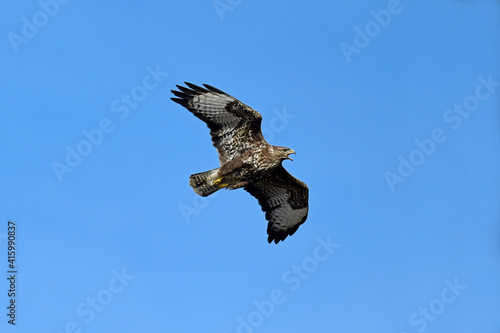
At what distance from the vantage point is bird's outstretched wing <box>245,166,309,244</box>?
17.8 m

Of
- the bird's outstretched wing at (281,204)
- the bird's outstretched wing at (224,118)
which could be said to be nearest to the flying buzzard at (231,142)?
the bird's outstretched wing at (224,118)

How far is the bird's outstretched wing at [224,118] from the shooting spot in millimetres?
16312

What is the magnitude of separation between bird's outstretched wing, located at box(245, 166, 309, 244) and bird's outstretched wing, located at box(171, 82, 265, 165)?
145 centimetres

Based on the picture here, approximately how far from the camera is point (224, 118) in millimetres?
16531

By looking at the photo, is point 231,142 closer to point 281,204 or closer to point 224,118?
point 224,118

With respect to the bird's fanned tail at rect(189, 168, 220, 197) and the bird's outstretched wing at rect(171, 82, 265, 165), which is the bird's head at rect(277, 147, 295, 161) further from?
the bird's fanned tail at rect(189, 168, 220, 197)

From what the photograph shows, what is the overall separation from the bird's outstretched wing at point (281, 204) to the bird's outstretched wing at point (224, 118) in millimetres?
1447

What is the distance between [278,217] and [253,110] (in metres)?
3.19

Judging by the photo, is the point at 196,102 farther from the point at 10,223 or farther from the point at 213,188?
the point at 10,223

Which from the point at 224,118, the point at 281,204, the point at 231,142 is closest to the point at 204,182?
the point at 231,142

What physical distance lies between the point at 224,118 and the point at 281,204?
285 cm

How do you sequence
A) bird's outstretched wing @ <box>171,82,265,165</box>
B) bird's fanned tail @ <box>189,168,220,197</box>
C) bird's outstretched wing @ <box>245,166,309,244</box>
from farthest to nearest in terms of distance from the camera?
bird's outstretched wing @ <box>245,166,309,244</box>
bird's fanned tail @ <box>189,168,220,197</box>
bird's outstretched wing @ <box>171,82,265,165</box>

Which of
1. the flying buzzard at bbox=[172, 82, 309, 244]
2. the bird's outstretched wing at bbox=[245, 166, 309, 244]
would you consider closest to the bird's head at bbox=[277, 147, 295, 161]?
the flying buzzard at bbox=[172, 82, 309, 244]

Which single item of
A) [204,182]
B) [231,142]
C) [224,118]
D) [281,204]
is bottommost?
[281,204]
